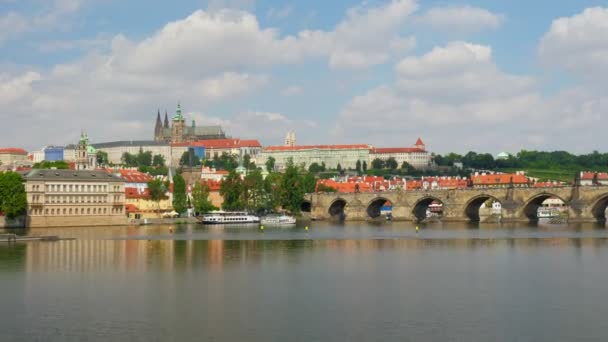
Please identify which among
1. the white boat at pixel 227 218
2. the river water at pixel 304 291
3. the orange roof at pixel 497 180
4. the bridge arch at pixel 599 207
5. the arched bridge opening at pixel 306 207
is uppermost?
the orange roof at pixel 497 180

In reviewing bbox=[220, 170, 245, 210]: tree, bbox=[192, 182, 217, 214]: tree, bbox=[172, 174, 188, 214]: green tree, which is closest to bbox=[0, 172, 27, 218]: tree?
bbox=[172, 174, 188, 214]: green tree

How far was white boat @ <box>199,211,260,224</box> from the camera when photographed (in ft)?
279

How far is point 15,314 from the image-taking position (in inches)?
1128

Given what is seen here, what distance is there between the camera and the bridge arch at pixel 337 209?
100938mm

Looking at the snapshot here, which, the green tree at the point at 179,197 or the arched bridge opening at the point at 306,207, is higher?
the green tree at the point at 179,197

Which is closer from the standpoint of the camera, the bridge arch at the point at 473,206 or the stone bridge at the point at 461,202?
the stone bridge at the point at 461,202

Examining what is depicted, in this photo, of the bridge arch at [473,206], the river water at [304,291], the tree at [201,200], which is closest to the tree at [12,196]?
the river water at [304,291]

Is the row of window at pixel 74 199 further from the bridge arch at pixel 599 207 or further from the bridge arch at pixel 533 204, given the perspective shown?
the bridge arch at pixel 599 207

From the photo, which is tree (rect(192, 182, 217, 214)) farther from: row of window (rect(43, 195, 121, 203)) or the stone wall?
row of window (rect(43, 195, 121, 203))

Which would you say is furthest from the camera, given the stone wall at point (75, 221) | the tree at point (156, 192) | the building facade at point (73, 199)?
the tree at point (156, 192)

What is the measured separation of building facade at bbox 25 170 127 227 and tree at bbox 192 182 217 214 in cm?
1287

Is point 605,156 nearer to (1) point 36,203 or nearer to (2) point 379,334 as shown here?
(1) point 36,203

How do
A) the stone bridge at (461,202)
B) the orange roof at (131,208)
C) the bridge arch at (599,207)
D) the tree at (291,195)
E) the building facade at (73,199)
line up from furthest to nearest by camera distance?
the tree at (291,195), the orange roof at (131,208), the stone bridge at (461,202), the bridge arch at (599,207), the building facade at (73,199)

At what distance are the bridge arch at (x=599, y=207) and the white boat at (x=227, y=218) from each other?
1172 inches
